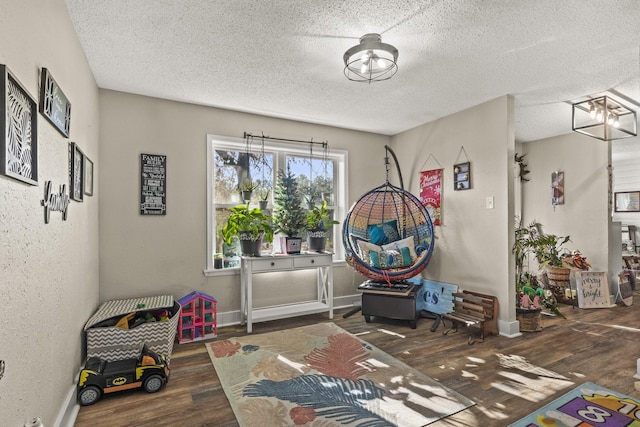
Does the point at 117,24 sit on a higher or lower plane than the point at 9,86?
higher

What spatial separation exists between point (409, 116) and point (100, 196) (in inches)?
138

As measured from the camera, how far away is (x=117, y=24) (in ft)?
6.98

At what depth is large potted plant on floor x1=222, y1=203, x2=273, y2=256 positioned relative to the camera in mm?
3533

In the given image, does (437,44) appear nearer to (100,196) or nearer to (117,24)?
(117,24)

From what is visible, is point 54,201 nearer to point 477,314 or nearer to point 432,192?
point 477,314

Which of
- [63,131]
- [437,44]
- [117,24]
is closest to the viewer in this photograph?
[63,131]

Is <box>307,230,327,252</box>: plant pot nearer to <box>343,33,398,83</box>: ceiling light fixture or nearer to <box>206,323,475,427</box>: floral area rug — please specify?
<box>206,323,475,427</box>: floral area rug

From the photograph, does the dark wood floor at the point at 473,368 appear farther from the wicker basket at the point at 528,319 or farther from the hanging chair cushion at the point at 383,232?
the hanging chair cushion at the point at 383,232

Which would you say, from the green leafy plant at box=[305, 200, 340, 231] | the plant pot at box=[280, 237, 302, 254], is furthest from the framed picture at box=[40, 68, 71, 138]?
the green leafy plant at box=[305, 200, 340, 231]

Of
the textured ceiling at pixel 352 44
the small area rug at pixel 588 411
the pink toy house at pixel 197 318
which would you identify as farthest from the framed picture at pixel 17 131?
the small area rug at pixel 588 411

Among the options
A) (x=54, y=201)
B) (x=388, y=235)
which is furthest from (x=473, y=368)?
(x=54, y=201)

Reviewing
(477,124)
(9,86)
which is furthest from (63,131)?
(477,124)

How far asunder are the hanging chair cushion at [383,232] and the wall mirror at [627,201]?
572cm

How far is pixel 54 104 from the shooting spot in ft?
5.48
